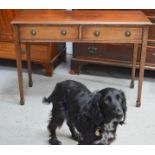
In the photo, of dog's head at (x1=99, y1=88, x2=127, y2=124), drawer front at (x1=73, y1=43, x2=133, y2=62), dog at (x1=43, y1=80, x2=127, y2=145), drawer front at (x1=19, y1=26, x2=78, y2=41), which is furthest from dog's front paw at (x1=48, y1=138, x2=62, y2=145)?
drawer front at (x1=73, y1=43, x2=133, y2=62)

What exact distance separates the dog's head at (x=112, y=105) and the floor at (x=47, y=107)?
468mm

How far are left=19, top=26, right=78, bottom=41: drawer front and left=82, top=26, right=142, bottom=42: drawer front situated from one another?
8 centimetres

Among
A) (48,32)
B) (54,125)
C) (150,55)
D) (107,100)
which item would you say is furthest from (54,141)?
(150,55)

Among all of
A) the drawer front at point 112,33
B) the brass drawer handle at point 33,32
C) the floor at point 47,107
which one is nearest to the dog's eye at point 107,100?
the floor at point 47,107

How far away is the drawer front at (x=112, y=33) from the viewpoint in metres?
1.86

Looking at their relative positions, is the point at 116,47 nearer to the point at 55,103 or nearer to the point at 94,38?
the point at 94,38

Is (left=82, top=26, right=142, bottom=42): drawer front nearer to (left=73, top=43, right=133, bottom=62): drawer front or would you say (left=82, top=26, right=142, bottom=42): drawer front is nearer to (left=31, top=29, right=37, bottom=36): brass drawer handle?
(left=31, top=29, right=37, bottom=36): brass drawer handle

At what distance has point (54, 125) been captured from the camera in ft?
5.46

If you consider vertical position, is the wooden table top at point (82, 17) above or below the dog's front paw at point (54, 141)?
above

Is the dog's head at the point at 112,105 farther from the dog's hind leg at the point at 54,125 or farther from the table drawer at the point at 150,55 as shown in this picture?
the table drawer at the point at 150,55

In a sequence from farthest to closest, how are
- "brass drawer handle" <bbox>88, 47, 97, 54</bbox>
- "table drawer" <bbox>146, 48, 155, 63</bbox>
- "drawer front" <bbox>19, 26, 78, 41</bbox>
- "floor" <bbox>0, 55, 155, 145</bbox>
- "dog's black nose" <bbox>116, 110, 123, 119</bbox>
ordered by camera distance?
"brass drawer handle" <bbox>88, 47, 97, 54</bbox>, "table drawer" <bbox>146, 48, 155, 63</bbox>, "drawer front" <bbox>19, 26, 78, 41</bbox>, "floor" <bbox>0, 55, 155, 145</bbox>, "dog's black nose" <bbox>116, 110, 123, 119</bbox>

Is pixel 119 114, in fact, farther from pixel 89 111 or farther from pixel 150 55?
pixel 150 55

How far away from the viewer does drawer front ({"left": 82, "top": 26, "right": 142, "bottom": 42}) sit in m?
1.86

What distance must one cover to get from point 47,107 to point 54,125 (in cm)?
43
